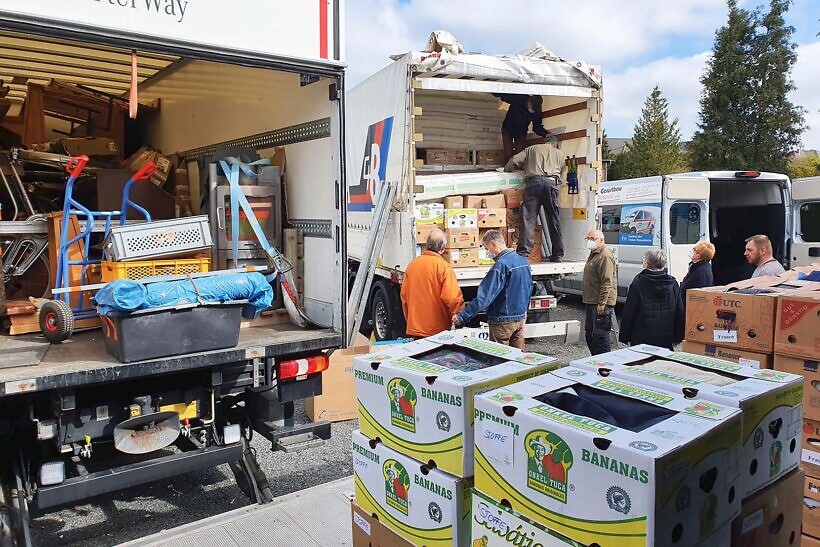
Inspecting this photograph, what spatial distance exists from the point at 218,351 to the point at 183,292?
1.19 feet

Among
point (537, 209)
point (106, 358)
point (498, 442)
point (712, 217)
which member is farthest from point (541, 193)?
point (498, 442)

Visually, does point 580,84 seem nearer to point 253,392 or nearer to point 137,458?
point 253,392

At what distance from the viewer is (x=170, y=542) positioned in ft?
10.6

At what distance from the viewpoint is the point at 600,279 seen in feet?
20.9

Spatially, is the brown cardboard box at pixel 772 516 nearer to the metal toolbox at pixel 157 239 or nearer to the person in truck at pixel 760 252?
the metal toolbox at pixel 157 239

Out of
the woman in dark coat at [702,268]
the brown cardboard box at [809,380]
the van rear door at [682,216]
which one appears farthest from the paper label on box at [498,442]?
the van rear door at [682,216]

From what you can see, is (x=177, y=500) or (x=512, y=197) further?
(x=512, y=197)

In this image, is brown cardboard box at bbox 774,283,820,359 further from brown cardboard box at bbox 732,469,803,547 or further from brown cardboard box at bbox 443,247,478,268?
brown cardboard box at bbox 443,247,478,268

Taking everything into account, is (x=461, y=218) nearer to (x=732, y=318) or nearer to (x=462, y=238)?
(x=462, y=238)

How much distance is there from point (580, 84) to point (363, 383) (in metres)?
5.66

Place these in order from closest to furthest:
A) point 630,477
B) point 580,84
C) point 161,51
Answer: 1. point 630,477
2. point 161,51
3. point 580,84

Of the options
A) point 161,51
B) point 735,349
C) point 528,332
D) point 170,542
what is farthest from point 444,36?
point 170,542

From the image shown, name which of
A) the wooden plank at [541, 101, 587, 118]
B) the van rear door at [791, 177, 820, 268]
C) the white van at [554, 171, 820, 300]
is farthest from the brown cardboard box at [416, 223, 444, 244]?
the van rear door at [791, 177, 820, 268]

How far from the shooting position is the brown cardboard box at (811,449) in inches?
117
